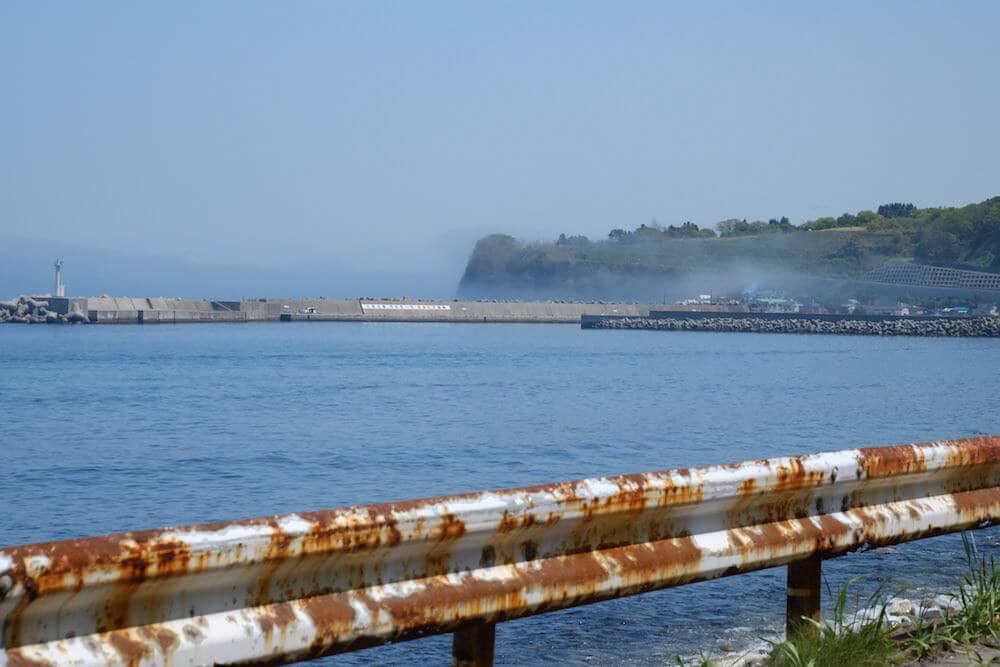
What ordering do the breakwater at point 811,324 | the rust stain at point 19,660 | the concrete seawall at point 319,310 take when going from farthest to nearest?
the concrete seawall at point 319,310 < the breakwater at point 811,324 < the rust stain at point 19,660

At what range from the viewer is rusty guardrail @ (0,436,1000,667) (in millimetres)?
2807

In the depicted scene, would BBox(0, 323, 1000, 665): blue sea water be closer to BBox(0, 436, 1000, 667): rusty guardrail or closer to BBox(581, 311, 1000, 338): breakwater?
BBox(0, 436, 1000, 667): rusty guardrail

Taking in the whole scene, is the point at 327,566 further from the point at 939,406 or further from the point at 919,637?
the point at 939,406

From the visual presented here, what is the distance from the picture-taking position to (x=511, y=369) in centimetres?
4894

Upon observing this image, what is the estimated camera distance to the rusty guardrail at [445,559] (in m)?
2.81

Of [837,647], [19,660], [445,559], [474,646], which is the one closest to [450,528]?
[445,559]

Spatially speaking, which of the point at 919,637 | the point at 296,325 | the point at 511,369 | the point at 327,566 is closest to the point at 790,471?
the point at 919,637

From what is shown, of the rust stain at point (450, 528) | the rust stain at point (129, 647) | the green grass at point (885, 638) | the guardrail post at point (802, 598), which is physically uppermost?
the rust stain at point (450, 528)

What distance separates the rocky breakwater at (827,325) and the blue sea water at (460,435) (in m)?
50.3

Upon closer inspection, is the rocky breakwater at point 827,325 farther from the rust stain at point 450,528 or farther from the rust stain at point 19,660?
the rust stain at point 19,660

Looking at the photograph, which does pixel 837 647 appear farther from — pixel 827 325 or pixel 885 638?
pixel 827 325

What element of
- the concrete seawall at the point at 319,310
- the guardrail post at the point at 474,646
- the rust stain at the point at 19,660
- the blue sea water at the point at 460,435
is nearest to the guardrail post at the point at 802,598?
the guardrail post at the point at 474,646

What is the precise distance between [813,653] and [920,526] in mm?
731

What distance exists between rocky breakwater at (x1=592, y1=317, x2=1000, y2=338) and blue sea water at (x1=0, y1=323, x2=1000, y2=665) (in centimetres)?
5027
